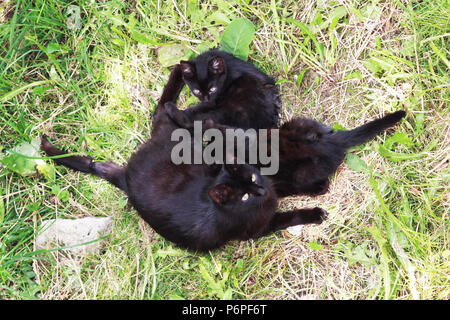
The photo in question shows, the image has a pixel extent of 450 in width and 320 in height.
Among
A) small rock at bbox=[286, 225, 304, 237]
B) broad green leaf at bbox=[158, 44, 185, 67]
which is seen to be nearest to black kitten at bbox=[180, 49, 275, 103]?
broad green leaf at bbox=[158, 44, 185, 67]

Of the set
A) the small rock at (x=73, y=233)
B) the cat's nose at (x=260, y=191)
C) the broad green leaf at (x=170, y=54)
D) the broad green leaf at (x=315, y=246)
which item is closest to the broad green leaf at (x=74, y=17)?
the broad green leaf at (x=170, y=54)

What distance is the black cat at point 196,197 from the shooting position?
2.04m

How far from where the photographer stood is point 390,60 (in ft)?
8.16

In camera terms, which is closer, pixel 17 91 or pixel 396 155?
pixel 396 155

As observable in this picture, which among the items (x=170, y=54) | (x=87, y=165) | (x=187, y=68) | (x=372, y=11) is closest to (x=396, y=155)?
(x=372, y=11)

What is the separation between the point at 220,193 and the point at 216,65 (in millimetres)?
885

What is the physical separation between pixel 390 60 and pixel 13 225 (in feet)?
8.71

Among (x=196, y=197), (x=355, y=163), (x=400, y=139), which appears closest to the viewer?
(x=196, y=197)

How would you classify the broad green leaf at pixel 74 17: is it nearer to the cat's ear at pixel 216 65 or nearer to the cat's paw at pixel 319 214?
the cat's ear at pixel 216 65

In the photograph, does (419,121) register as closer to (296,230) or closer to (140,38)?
(296,230)

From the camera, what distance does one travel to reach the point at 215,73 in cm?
245

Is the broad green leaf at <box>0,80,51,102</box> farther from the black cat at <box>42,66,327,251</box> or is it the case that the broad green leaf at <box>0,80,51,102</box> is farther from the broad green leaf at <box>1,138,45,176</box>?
the black cat at <box>42,66,327,251</box>
